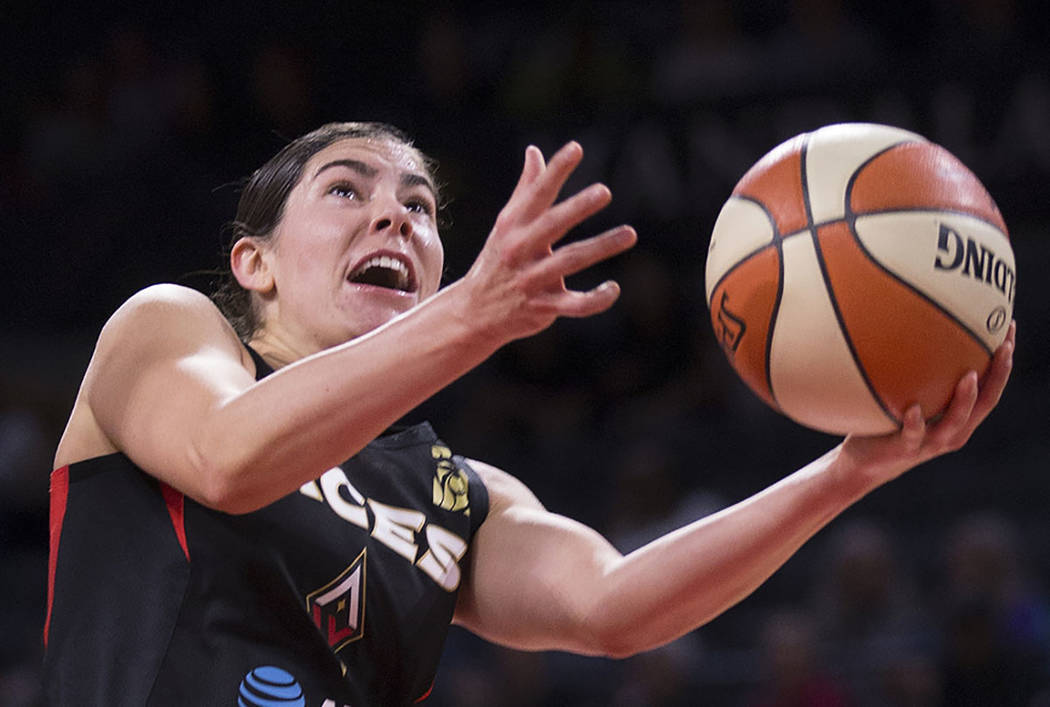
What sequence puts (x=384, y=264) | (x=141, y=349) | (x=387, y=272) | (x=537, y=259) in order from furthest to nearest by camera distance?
1. (x=387, y=272)
2. (x=384, y=264)
3. (x=141, y=349)
4. (x=537, y=259)

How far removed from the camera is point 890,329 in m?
2.53

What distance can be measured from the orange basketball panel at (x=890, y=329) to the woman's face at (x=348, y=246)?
1.10m

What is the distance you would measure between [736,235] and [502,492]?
3.38ft

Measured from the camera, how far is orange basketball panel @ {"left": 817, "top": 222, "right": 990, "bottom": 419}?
2529 millimetres

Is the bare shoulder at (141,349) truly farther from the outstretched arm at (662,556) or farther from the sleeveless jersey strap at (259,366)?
the outstretched arm at (662,556)

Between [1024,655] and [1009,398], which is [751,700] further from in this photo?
[1009,398]

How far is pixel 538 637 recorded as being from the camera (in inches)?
126

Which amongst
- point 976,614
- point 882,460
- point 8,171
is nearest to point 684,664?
point 976,614

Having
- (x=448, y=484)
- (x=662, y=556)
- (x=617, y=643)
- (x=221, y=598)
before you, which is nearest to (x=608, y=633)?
(x=617, y=643)

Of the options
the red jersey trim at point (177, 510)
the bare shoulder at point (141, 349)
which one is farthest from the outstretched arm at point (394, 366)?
the red jersey trim at point (177, 510)

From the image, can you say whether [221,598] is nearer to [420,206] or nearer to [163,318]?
[163,318]

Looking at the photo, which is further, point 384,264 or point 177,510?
point 384,264

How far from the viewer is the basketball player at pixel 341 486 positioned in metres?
2.16

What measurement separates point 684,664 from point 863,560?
94cm
